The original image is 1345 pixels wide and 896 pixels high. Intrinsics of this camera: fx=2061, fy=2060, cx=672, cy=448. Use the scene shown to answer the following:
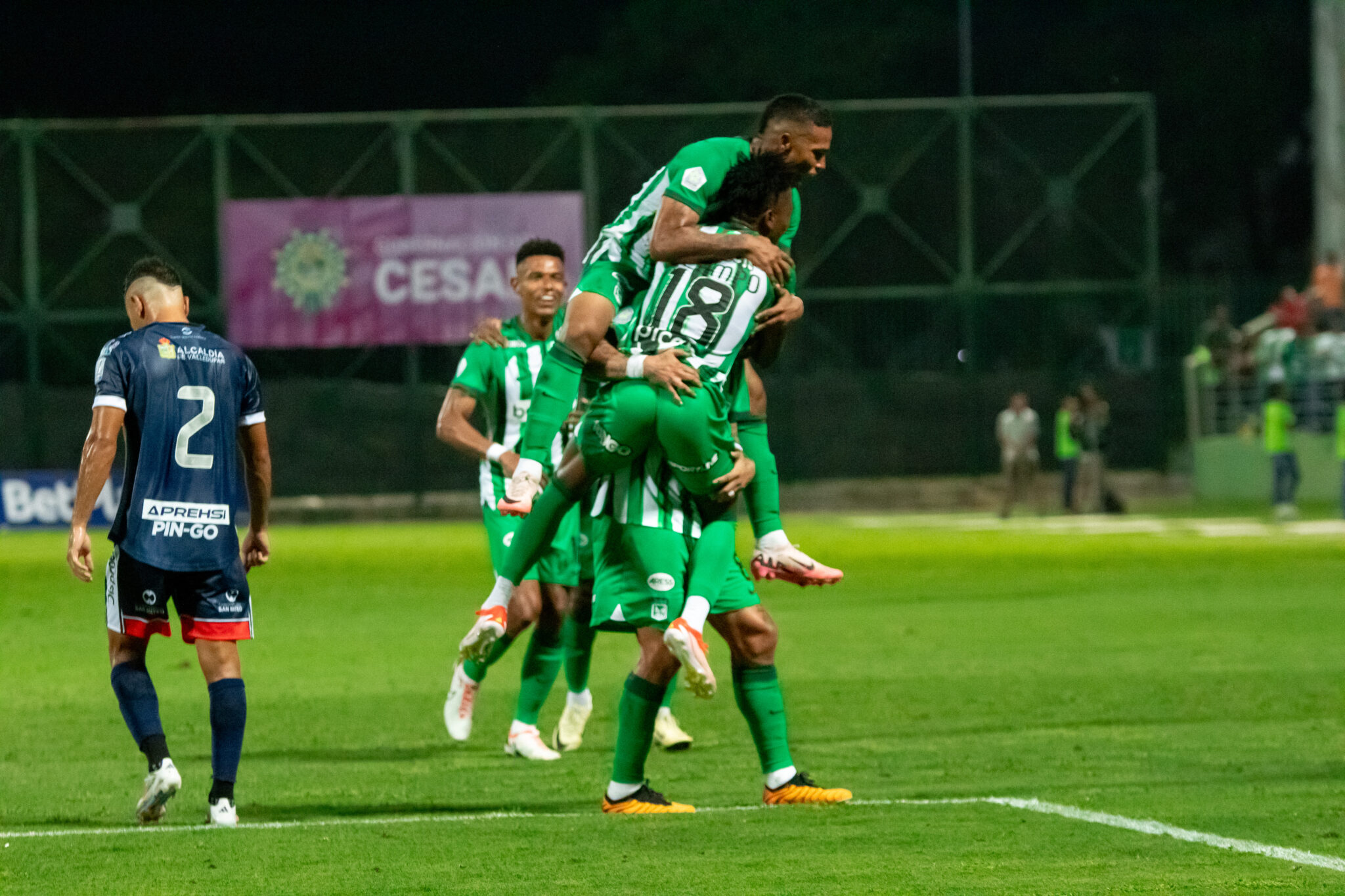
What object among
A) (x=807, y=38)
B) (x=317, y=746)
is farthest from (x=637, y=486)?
(x=807, y=38)

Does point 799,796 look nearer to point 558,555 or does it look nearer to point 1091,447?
point 558,555

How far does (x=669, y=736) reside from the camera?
9.30 metres

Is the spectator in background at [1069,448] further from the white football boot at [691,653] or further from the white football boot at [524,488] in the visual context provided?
the white football boot at [691,653]

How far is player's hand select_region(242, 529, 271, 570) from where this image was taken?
A: 24.2 feet

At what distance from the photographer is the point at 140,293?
23.7ft

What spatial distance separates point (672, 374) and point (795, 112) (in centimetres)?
110

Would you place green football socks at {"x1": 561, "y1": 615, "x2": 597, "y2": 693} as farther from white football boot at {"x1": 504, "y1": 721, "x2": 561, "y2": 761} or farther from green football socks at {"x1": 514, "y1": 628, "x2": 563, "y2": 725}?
white football boot at {"x1": 504, "y1": 721, "x2": 561, "y2": 761}

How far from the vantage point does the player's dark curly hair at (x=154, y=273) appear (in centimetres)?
727

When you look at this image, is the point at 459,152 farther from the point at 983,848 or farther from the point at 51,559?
the point at 983,848

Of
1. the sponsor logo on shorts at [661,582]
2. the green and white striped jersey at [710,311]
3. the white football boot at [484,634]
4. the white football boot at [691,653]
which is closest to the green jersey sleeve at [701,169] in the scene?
the green and white striped jersey at [710,311]

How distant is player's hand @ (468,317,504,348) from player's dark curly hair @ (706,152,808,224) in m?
2.99

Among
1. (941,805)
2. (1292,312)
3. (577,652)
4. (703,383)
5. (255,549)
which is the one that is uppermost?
(1292,312)

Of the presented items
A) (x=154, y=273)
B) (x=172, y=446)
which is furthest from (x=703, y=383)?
(x=154, y=273)

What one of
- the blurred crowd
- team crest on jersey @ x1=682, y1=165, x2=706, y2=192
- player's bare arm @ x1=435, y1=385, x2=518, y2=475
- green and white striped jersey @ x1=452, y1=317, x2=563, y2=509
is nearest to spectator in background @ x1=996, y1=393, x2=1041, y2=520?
the blurred crowd
